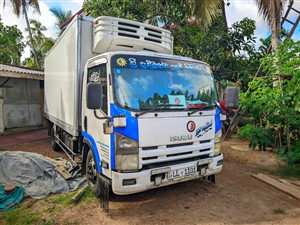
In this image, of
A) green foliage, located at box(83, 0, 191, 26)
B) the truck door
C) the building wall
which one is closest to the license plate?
the truck door

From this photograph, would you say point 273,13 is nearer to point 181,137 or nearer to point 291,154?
point 291,154

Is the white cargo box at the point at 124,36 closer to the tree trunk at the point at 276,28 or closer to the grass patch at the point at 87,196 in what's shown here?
the grass patch at the point at 87,196

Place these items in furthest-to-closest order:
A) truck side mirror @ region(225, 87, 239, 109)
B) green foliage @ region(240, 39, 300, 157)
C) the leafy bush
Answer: green foliage @ region(240, 39, 300, 157), the leafy bush, truck side mirror @ region(225, 87, 239, 109)

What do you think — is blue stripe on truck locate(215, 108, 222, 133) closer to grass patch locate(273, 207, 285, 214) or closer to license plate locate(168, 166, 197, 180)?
license plate locate(168, 166, 197, 180)

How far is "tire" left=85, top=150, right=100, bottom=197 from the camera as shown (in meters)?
3.81

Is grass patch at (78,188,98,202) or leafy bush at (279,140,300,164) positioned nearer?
grass patch at (78,188,98,202)

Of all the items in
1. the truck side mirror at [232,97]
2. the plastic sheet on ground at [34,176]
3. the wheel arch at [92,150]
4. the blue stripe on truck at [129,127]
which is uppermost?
the truck side mirror at [232,97]

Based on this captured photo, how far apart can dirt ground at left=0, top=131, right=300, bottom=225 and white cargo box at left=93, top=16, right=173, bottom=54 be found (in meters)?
2.63

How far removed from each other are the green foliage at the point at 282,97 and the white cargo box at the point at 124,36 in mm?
3295

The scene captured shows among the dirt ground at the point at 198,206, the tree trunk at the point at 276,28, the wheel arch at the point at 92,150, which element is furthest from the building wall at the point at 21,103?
the tree trunk at the point at 276,28

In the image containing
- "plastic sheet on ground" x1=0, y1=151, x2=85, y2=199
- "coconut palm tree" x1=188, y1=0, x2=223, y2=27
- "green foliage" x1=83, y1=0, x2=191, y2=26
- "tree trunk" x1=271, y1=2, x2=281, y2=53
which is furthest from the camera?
"green foliage" x1=83, y1=0, x2=191, y2=26

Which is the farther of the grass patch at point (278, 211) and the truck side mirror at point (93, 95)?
the grass patch at point (278, 211)

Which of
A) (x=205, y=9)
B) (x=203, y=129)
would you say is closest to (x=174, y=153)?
(x=203, y=129)

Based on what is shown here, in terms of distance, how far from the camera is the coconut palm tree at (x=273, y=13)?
685 cm
